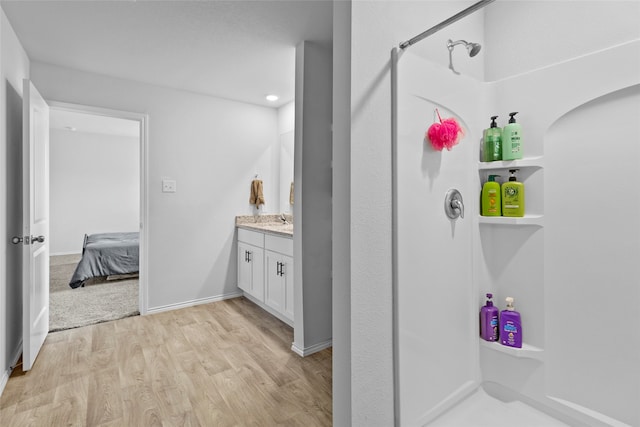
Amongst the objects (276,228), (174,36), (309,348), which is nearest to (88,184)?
(276,228)

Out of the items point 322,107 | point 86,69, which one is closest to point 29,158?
point 86,69

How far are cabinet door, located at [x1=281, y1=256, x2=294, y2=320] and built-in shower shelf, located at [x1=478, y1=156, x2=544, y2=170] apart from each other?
163 cm

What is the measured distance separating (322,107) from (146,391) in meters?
2.23

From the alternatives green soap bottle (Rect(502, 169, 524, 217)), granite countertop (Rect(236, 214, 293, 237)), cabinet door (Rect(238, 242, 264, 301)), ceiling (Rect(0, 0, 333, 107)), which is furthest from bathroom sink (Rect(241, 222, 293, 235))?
green soap bottle (Rect(502, 169, 524, 217))

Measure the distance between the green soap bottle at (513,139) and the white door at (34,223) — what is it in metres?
2.84

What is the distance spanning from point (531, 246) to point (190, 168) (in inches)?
121

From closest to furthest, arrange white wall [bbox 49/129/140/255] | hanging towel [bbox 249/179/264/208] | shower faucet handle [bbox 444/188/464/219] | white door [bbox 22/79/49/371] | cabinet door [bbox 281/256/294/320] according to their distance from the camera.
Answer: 1. shower faucet handle [bbox 444/188/464/219]
2. white door [bbox 22/79/49/371]
3. cabinet door [bbox 281/256/294/320]
4. hanging towel [bbox 249/179/264/208]
5. white wall [bbox 49/129/140/255]

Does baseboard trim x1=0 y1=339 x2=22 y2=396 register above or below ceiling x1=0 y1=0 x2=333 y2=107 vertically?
below

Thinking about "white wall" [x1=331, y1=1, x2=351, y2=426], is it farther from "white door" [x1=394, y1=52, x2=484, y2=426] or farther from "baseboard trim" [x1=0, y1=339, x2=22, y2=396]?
"baseboard trim" [x1=0, y1=339, x2=22, y2=396]

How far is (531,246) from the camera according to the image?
5.07ft

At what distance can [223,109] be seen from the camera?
3588 millimetres

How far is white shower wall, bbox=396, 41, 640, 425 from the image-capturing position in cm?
127

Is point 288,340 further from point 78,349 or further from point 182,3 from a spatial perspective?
point 182,3

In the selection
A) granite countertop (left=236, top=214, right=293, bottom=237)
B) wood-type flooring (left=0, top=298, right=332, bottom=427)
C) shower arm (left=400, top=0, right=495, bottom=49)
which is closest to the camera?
shower arm (left=400, top=0, right=495, bottom=49)
